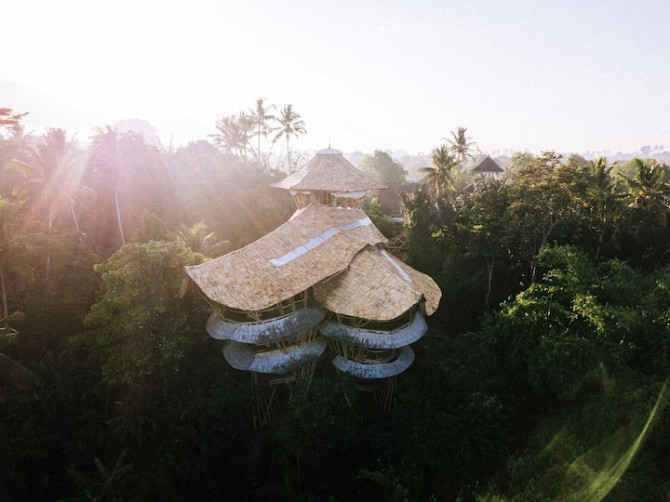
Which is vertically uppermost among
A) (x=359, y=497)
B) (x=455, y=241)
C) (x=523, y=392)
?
(x=455, y=241)

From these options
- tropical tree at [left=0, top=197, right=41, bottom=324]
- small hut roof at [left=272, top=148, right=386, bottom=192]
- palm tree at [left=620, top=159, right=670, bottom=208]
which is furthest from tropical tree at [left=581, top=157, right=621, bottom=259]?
tropical tree at [left=0, top=197, right=41, bottom=324]

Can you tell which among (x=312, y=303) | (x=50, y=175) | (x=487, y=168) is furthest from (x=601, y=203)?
(x=50, y=175)

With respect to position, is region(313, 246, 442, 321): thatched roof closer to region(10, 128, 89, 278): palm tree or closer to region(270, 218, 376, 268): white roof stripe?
region(270, 218, 376, 268): white roof stripe

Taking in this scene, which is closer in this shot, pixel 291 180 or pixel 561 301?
pixel 561 301

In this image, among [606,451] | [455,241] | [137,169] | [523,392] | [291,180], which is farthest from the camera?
[137,169]

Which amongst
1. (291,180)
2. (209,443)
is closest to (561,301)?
(291,180)

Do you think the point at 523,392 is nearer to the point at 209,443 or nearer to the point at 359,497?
the point at 359,497
